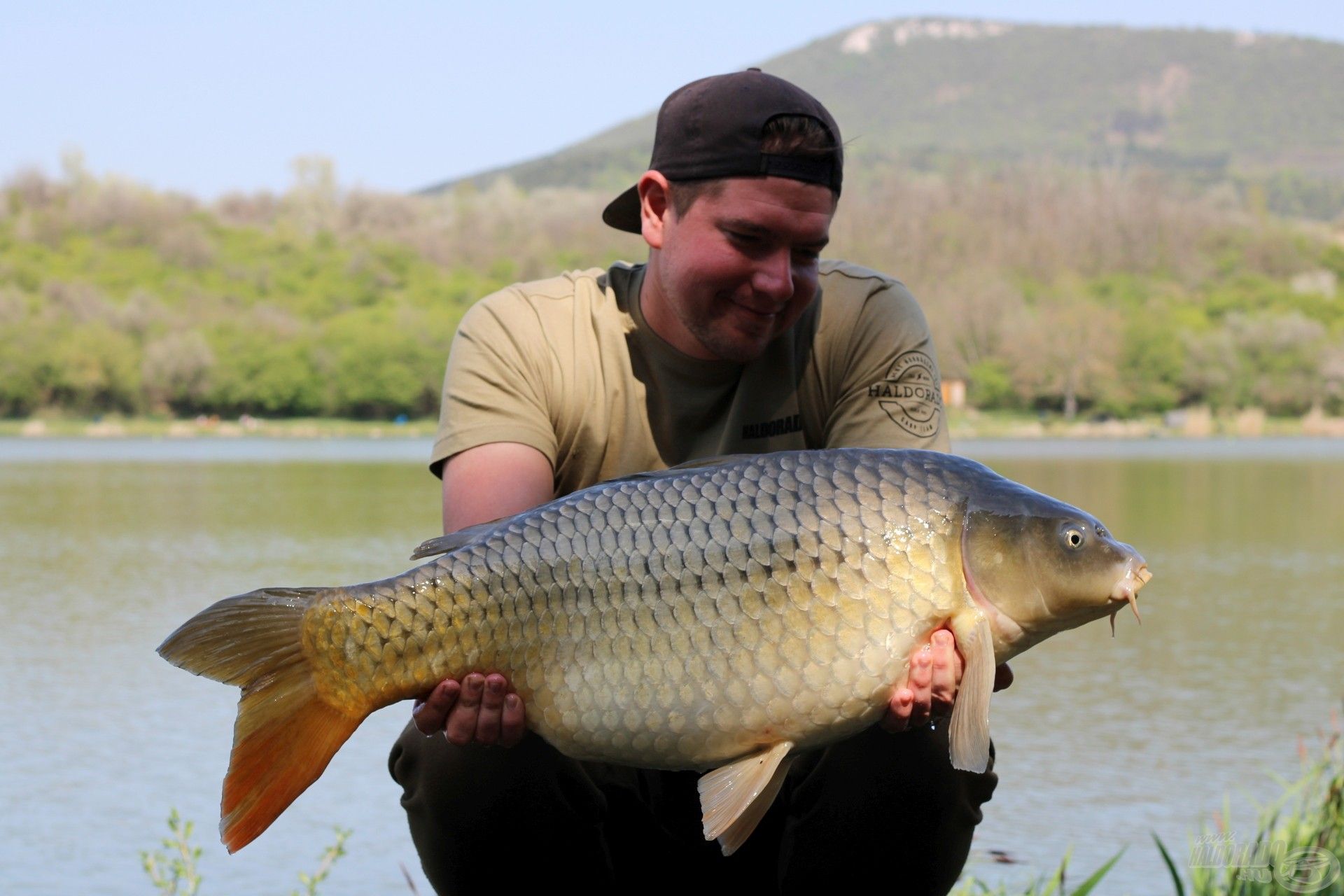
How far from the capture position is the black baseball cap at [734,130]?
210 centimetres

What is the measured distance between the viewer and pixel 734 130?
2.12 meters

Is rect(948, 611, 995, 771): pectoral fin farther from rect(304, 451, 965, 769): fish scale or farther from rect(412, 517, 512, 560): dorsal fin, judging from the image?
rect(412, 517, 512, 560): dorsal fin

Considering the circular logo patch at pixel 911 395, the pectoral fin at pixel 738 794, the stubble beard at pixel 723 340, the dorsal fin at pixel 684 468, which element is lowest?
the pectoral fin at pixel 738 794

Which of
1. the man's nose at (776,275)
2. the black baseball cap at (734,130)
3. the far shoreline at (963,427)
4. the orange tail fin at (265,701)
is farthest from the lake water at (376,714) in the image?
the far shoreline at (963,427)

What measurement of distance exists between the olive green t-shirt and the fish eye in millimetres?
588

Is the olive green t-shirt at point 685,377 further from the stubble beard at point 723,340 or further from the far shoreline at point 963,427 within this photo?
the far shoreline at point 963,427

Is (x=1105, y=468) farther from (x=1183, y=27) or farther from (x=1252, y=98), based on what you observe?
(x=1183, y=27)

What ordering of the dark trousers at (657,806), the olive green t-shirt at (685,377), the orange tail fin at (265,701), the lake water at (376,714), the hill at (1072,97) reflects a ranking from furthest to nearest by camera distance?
1. the hill at (1072,97)
2. the lake water at (376,714)
3. the olive green t-shirt at (685,377)
4. the dark trousers at (657,806)
5. the orange tail fin at (265,701)

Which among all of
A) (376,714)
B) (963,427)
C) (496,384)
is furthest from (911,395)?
(963,427)

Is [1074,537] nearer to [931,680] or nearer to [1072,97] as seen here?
[931,680]

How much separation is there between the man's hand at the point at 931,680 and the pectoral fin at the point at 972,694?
11mm

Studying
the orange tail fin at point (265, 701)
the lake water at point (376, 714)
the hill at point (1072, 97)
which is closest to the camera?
the orange tail fin at point (265, 701)

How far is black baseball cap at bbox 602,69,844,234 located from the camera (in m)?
2.10

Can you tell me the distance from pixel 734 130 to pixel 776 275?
0.68 ft
